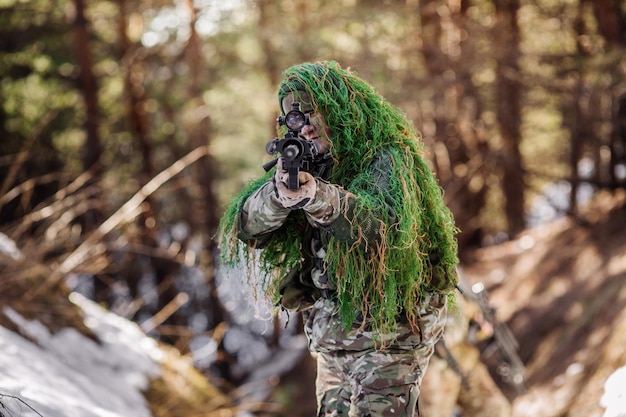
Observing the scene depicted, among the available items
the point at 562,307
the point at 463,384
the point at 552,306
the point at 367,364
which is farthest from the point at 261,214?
the point at 552,306

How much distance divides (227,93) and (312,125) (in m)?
13.1

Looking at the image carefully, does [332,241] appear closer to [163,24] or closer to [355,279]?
[355,279]

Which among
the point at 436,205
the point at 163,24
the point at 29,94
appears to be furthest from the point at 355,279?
the point at 29,94

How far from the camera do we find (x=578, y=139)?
1311cm

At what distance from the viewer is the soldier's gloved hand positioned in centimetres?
244

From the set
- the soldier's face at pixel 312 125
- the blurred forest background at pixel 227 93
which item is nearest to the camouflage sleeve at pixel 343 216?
the soldier's face at pixel 312 125

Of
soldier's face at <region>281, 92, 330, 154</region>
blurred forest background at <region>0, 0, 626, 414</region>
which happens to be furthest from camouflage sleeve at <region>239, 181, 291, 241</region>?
blurred forest background at <region>0, 0, 626, 414</region>

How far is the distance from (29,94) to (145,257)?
13.2 feet

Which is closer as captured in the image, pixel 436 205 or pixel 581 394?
pixel 436 205

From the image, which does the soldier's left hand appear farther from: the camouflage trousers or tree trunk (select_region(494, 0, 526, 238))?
tree trunk (select_region(494, 0, 526, 238))

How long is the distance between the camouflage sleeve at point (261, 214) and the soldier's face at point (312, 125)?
327mm

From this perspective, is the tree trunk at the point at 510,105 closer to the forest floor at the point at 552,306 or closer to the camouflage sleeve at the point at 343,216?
the forest floor at the point at 552,306

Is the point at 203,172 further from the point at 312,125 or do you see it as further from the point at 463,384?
the point at 312,125

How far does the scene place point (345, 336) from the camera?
2.92m
